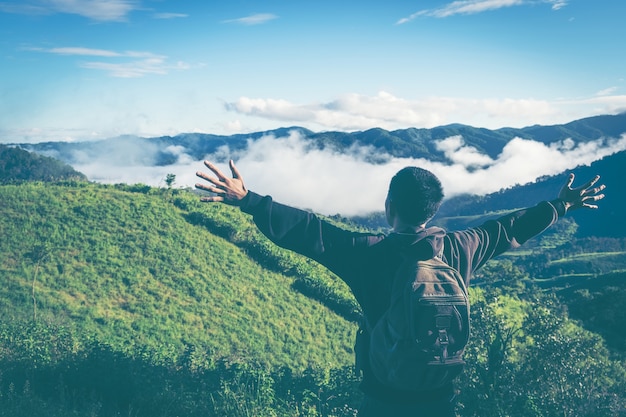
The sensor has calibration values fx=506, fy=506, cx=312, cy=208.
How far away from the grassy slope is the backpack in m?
16.8

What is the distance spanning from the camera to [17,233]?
2770 cm

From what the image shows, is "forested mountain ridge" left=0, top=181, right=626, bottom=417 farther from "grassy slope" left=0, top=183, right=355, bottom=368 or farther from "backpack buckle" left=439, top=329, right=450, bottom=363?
"backpack buckle" left=439, top=329, right=450, bottom=363

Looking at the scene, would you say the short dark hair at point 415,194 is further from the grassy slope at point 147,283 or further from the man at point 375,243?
the grassy slope at point 147,283

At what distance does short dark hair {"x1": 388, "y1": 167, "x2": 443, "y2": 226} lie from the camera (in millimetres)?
3666

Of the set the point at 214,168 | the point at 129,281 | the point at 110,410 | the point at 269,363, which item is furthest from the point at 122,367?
the point at 129,281

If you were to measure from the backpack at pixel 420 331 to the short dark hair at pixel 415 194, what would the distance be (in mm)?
314

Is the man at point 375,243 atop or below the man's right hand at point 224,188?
below

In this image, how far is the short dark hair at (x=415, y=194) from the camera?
12.0 feet

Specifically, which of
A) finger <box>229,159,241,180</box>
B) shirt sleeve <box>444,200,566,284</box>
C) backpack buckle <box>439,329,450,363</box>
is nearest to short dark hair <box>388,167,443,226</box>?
shirt sleeve <box>444,200,566,284</box>

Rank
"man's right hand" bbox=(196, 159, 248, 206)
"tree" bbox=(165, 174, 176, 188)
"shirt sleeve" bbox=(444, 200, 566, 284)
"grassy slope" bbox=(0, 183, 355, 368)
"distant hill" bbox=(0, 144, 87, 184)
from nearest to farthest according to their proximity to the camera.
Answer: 1. "man's right hand" bbox=(196, 159, 248, 206)
2. "shirt sleeve" bbox=(444, 200, 566, 284)
3. "grassy slope" bbox=(0, 183, 355, 368)
4. "tree" bbox=(165, 174, 176, 188)
5. "distant hill" bbox=(0, 144, 87, 184)

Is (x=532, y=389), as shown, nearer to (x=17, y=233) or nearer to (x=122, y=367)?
(x=122, y=367)

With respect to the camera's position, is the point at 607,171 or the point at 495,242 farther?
the point at 607,171

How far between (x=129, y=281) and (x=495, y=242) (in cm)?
2404

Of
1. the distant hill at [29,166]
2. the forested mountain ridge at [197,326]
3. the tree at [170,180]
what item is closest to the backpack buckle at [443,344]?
the forested mountain ridge at [197,326]
